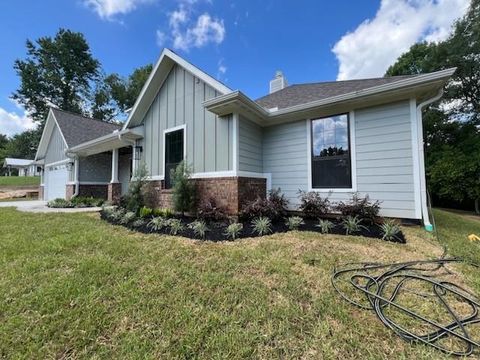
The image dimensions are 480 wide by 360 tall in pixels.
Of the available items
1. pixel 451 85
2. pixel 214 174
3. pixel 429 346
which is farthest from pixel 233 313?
pixel 451 85

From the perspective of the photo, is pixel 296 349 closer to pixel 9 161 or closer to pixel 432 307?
pixel 432 307

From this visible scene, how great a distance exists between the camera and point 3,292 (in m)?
2.46

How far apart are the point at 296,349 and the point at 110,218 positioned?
6380 mm

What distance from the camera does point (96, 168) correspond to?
12953mm

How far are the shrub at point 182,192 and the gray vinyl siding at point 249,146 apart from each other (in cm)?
156

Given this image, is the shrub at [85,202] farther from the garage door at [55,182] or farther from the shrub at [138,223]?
the shrub at [138,223]

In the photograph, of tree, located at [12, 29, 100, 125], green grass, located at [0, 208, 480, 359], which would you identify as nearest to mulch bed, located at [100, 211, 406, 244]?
green grass, located at [0, 208, 480, 359]

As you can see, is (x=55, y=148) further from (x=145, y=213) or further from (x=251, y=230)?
(x=251, y=230)

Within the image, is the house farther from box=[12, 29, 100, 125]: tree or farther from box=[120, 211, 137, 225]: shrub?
box=[12, 29, 100, 125]: tree

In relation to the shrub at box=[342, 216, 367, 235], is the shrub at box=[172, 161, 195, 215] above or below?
above

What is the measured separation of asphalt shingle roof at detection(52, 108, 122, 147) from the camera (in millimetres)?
13228

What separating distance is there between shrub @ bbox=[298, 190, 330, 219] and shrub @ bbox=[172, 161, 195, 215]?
9.97 feet

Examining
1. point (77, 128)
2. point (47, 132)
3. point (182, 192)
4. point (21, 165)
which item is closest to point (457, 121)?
point (182, 192)

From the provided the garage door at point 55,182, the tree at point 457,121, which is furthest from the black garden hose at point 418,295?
the garage door at point 55,182
